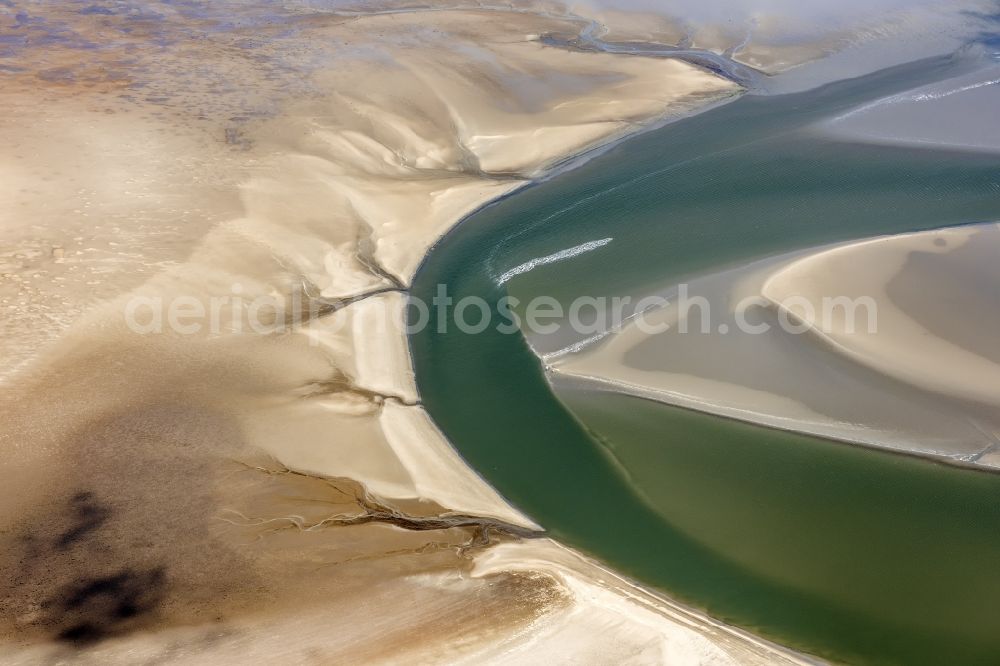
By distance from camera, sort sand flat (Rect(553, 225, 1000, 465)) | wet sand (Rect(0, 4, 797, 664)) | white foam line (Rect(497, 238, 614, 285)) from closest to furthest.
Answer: wet sand (Rect(0, 4, 797, 664)), sand flat (Rect(553, 225, 1000, 465)), white foam line (Rect(497, 238, 614, 285))

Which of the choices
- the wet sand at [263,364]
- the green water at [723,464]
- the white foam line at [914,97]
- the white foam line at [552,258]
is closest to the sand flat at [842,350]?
the green water at [723,464]

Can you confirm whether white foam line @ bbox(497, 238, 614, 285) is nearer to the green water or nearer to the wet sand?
the green water

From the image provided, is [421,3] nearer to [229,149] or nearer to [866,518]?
[229,149]

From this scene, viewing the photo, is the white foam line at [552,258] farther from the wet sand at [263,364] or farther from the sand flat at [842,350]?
the sand flat at [842,350]

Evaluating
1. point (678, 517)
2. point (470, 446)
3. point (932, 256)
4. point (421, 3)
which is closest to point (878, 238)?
point (932, 256)

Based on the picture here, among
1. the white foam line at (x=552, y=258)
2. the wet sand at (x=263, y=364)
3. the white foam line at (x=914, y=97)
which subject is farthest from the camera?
the white foam line at (x=914, y=97)

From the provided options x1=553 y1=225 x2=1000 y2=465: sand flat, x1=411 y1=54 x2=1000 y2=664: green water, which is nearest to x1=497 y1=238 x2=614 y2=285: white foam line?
x1=411 y1=54 x2=1000 y2=664: green water
